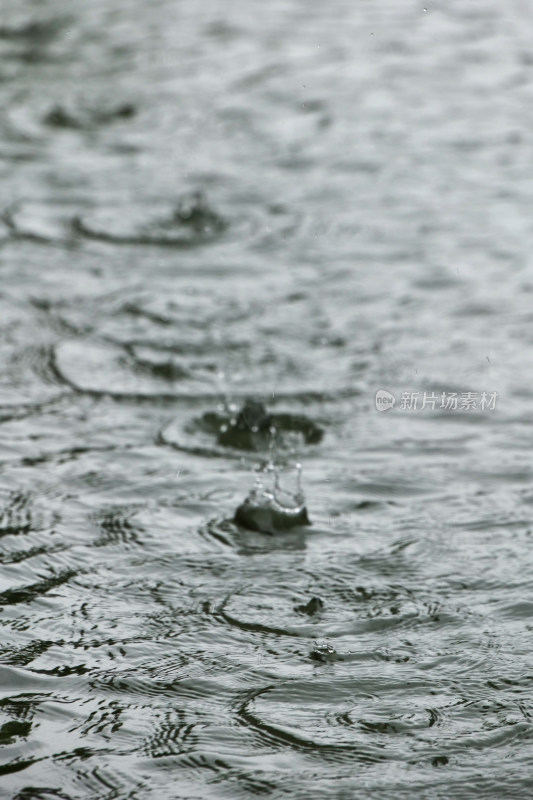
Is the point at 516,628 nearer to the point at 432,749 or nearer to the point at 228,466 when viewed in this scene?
the point at 432,749

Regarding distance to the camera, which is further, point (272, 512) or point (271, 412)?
point (271, 412)

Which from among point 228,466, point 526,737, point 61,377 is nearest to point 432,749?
point 526,737

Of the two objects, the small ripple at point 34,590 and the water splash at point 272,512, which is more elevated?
the small ripple at point 34,590
